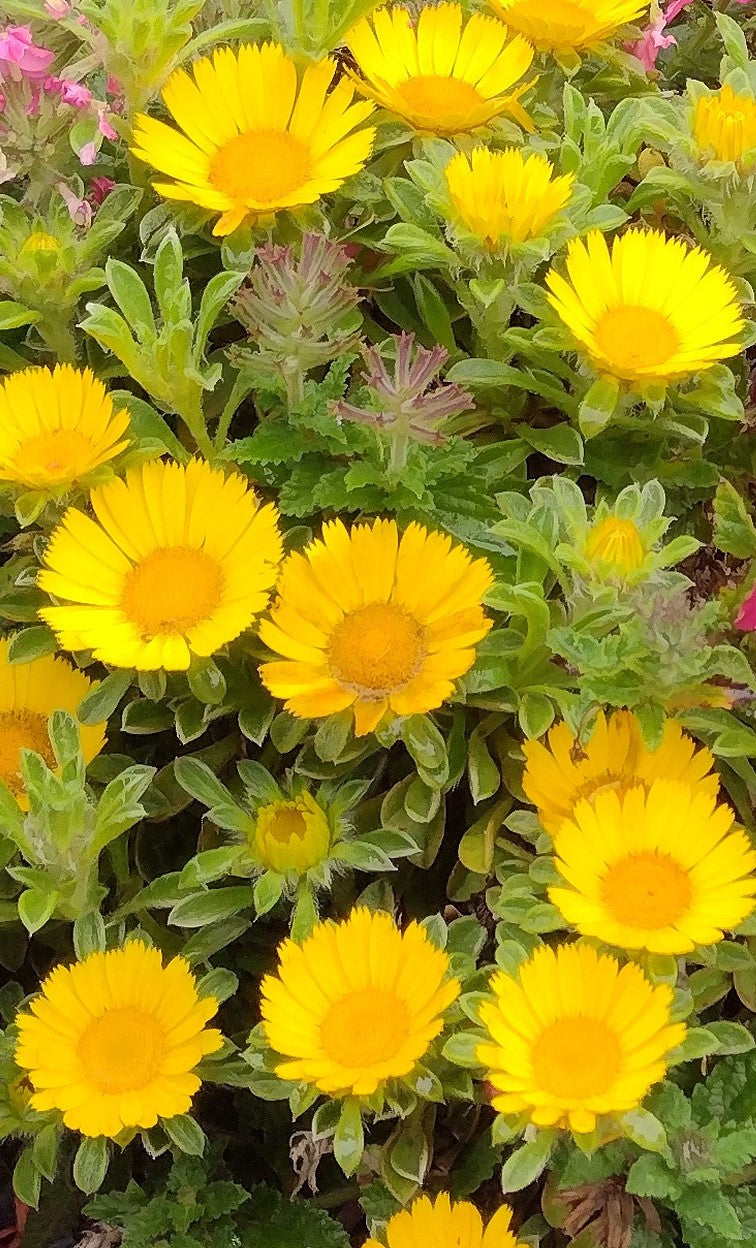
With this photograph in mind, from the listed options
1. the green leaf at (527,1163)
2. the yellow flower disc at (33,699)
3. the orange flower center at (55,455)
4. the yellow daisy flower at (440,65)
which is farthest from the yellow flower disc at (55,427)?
the green leaf at (527,1163)

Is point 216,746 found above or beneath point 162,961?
above

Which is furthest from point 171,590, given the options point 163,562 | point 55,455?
point 55,455

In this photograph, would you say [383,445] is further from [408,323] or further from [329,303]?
[408,323]

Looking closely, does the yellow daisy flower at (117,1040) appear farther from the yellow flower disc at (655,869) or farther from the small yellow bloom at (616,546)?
the small yellow bloom at (616,546)

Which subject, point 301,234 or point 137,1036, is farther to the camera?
point 301,234

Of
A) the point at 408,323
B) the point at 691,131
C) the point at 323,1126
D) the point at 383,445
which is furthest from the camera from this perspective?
the point at 408,323

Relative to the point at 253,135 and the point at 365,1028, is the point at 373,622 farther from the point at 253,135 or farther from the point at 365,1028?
the point at 253,135

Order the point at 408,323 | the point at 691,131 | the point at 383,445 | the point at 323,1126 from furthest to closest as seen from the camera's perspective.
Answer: the point at 408,323 < the point at 691,131 < the point at 383,445 < the point at 323,1126

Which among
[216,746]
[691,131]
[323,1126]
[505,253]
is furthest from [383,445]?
[323,1126]
